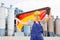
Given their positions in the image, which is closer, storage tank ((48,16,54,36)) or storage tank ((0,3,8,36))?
storage tank ((0,3,8,36))

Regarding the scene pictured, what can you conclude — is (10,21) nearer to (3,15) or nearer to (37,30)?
(3,15)

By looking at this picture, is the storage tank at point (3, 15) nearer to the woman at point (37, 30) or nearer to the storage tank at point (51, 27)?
the storage tank at point (51, 27)

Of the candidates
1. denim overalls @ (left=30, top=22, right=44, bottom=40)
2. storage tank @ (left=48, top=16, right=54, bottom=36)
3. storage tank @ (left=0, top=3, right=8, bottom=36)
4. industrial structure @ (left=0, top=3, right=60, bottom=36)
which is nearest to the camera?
denim overalls @ (left=30, top=22, right=44, bottom=40)

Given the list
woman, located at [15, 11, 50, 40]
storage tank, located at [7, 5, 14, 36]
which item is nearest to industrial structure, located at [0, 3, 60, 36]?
storage tank, located at [7, 5, 14, 36]

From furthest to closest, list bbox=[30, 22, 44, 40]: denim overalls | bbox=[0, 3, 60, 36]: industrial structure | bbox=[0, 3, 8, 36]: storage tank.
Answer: bbox=[0, 3, 8, 36]: storage tank → bbox=[0, 3, 60, 36]: industrial structure → bbox=[30, 22, 44, 40]: denim overalls

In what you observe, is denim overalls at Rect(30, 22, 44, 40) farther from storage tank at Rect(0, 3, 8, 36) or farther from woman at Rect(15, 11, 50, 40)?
storage tank at Rect(0, 3, 8, 36)

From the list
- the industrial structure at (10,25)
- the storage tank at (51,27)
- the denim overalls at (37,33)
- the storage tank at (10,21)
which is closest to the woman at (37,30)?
the denim overalls at (37,33)

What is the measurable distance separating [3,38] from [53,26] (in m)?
1.64

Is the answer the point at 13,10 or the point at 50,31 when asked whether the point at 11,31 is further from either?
the point at 50,31

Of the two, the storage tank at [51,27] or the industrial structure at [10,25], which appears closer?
the industrial structure at [10,25]

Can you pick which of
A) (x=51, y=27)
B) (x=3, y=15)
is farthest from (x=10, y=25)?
(x=51, y=27)

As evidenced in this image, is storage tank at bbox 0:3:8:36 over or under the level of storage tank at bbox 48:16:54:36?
over

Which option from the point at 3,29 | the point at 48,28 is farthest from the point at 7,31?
the point at 48,28

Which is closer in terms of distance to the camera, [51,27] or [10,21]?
[10,21]
